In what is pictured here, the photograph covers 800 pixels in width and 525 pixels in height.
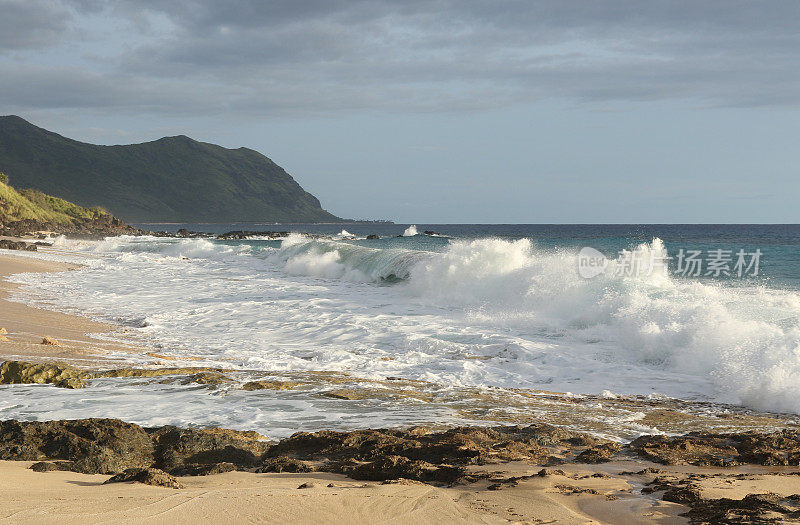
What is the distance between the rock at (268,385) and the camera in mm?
7742

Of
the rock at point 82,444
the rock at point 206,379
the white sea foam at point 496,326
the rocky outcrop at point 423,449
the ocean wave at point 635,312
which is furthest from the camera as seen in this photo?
the white sea foam at point 496,326

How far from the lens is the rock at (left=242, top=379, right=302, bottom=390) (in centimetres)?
774

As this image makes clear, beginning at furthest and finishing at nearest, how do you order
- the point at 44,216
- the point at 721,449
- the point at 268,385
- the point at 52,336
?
the point at 44,216, the point at 52,336, the point at 268,385, the point at 721,449

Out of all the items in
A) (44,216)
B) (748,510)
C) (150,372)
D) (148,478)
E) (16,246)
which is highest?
(44,216)

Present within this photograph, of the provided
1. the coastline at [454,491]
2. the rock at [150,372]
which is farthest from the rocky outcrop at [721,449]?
the rock at [150,372]

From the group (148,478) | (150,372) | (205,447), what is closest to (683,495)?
(148,478)

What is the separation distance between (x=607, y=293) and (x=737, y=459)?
832cm

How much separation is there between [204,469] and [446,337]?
7.13 meters

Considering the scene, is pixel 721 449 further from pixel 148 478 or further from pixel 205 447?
pixel 148 478

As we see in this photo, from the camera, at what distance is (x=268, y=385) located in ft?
25.7

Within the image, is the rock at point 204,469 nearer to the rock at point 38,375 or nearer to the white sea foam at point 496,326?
the rock at point 38,375

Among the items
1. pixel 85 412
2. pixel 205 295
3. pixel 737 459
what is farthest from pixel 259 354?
pixel 205 295

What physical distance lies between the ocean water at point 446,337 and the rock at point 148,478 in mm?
1899

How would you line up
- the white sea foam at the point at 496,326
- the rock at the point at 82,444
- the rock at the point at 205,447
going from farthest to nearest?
the white sea foam at the point at 496,326, the rock at the point at 205,447, the rock at the point at 82,444
